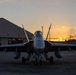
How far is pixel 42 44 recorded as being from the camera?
2162 cm

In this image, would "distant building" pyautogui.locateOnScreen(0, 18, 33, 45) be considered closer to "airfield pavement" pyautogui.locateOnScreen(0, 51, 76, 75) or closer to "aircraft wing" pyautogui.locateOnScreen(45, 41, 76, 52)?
A: "aircraft wing" pyautogui.locateOnScreen(45, 41, 76, 52)

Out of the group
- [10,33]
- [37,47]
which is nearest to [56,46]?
[37,47]

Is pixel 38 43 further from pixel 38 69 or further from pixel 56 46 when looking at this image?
pixel 56 46

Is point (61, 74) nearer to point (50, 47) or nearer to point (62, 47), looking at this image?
point (50, 47)

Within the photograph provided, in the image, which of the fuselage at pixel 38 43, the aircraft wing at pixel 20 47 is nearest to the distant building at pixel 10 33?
the aircraft wing at pixel 20 47

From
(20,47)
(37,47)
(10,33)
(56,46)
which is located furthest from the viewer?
(10,33)

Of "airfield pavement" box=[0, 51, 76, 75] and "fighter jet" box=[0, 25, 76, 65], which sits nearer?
"airfield pavement" box=[0, 51, 76, 75]

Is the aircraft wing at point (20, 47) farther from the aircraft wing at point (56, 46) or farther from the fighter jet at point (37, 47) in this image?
the aircraft wing at point (56, 46)

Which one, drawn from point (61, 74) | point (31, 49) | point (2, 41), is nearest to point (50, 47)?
point (31, 49)

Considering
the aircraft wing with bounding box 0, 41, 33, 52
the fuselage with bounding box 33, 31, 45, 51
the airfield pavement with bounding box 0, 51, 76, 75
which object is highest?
the fuselage with bounding box 33, 31, 45, 51

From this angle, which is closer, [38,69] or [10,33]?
[38,69]

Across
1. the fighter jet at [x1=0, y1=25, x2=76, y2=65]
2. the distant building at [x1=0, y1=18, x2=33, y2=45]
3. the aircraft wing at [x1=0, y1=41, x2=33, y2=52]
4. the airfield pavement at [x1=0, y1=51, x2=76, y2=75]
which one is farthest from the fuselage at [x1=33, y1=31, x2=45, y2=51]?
the distant building at [x1=0, y1=18, x2=33, y2=45]

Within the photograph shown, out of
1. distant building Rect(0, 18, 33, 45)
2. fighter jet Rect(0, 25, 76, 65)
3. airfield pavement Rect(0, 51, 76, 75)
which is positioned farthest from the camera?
distant building Rect(0, 18, 33, 45)

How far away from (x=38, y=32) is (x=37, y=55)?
83.9 inches
